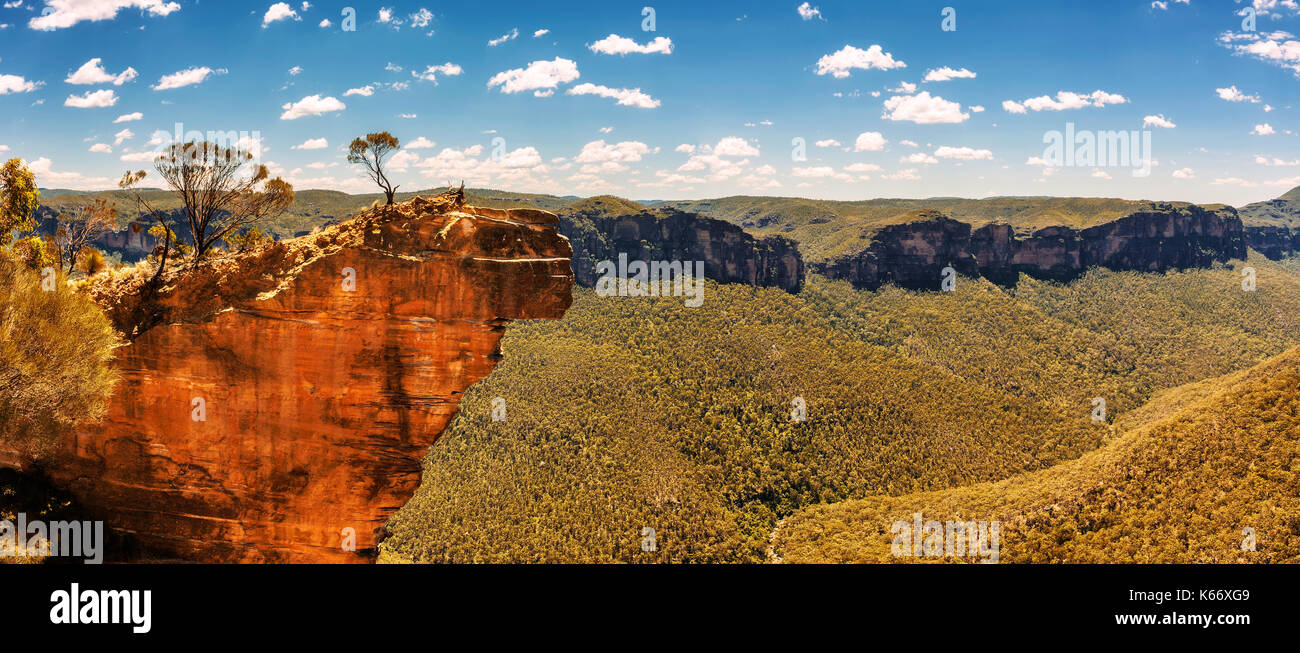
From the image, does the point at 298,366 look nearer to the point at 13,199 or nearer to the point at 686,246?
the point at 13,199

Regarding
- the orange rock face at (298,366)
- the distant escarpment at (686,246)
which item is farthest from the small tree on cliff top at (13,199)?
the distant escarpment at (686,246)

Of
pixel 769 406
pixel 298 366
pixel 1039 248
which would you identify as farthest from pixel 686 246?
pixel 298 366

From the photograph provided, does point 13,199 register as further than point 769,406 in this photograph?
No

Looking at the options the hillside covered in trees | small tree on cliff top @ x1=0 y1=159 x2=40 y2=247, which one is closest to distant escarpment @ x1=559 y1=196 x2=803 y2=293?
the hillside covered in trees

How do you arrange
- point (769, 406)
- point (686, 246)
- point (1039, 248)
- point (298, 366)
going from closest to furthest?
1. point (298, 366)
2. point (769, 406)
3. point (686, 246)
4. point (1039, 248)

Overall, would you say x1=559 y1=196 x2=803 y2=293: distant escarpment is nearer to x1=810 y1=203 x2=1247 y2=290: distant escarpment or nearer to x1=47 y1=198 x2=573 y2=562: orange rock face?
x1=810 y1=203 x2=1247 y2=290: distant escarpment

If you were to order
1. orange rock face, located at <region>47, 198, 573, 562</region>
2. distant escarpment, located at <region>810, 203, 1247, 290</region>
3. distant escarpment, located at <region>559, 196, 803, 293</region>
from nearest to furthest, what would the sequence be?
1. orange rock face, located at <region>47, 198, 573, 562</region>
2. distant escarpment, located at <region>559, 196, 803, 293</region>
3. distant escarpment, located at <region>810, 203, 1247, 290</region>
